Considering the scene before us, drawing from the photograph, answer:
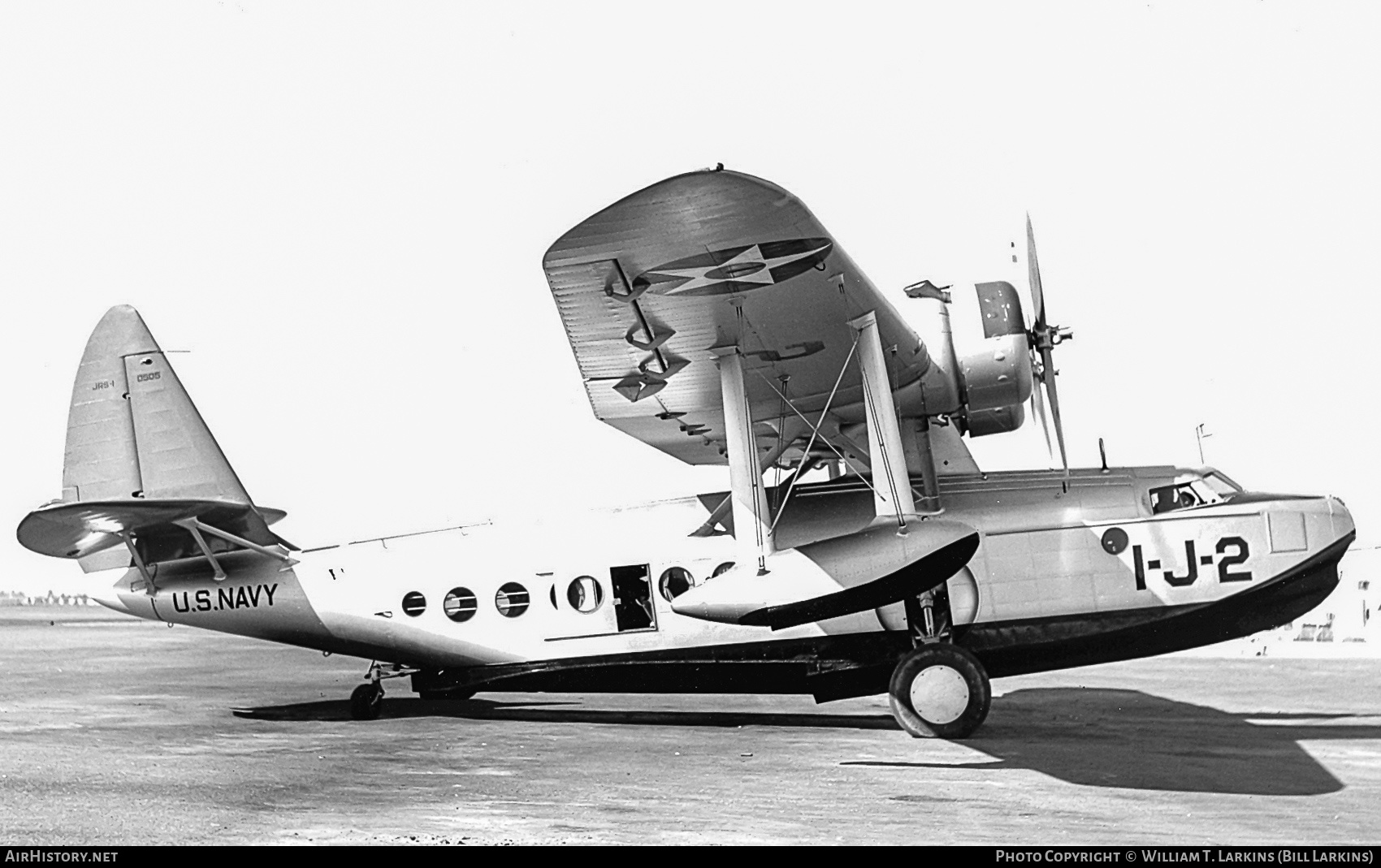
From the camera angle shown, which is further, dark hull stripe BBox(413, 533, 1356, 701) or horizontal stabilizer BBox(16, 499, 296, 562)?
horizontal stabilizer BBox(16, 499, 296, 562)

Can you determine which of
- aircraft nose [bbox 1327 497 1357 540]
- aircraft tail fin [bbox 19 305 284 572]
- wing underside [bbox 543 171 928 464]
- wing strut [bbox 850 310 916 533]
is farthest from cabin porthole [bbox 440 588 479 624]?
aircraft nose [bbox 1327 497 1357 540]

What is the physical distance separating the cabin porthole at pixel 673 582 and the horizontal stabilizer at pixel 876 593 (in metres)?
2.51

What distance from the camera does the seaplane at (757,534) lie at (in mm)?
8617

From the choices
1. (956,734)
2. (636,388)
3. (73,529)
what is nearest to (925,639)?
(956,734)

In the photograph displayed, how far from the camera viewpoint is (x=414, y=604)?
38.4ft

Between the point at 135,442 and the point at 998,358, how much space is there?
849 centimetres

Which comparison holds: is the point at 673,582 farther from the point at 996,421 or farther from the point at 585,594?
the point at 996,421

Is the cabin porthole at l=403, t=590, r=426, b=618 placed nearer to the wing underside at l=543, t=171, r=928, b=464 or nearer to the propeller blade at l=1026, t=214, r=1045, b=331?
the wing underside at l=543, t=171, r=928, b=464

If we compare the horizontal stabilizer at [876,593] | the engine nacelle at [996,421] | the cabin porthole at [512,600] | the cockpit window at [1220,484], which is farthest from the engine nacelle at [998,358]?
the cabin porthole at [512,600]

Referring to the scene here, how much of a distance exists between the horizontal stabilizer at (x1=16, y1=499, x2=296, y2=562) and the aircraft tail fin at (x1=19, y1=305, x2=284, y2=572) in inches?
0.9

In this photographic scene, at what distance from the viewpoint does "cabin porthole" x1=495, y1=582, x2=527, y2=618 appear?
11.5 m
